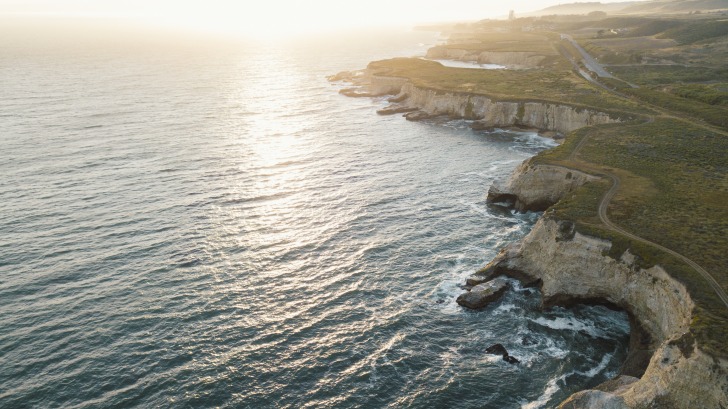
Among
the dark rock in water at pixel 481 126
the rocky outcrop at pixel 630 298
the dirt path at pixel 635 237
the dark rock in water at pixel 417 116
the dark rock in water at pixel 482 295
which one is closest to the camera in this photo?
the rocky outcrop at pixel 630 298

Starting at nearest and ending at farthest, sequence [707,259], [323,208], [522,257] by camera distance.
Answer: [707,259]
[522,257]
[323,208]

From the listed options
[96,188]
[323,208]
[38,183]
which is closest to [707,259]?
[323,208]

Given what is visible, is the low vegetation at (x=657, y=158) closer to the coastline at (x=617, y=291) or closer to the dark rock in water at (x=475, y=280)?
the coastline at (x=617, y=291)

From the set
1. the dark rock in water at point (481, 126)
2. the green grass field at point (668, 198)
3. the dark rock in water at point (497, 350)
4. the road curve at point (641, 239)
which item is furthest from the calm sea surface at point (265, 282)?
the dark rock in water at point (481, 126)

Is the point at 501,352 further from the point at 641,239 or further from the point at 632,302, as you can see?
the point at 641,239

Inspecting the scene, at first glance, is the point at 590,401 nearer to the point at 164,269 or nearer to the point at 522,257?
the point at 522,257

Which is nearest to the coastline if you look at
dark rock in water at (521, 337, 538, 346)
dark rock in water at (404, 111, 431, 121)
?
dark rock in water at (521, 337, 538, 346)
